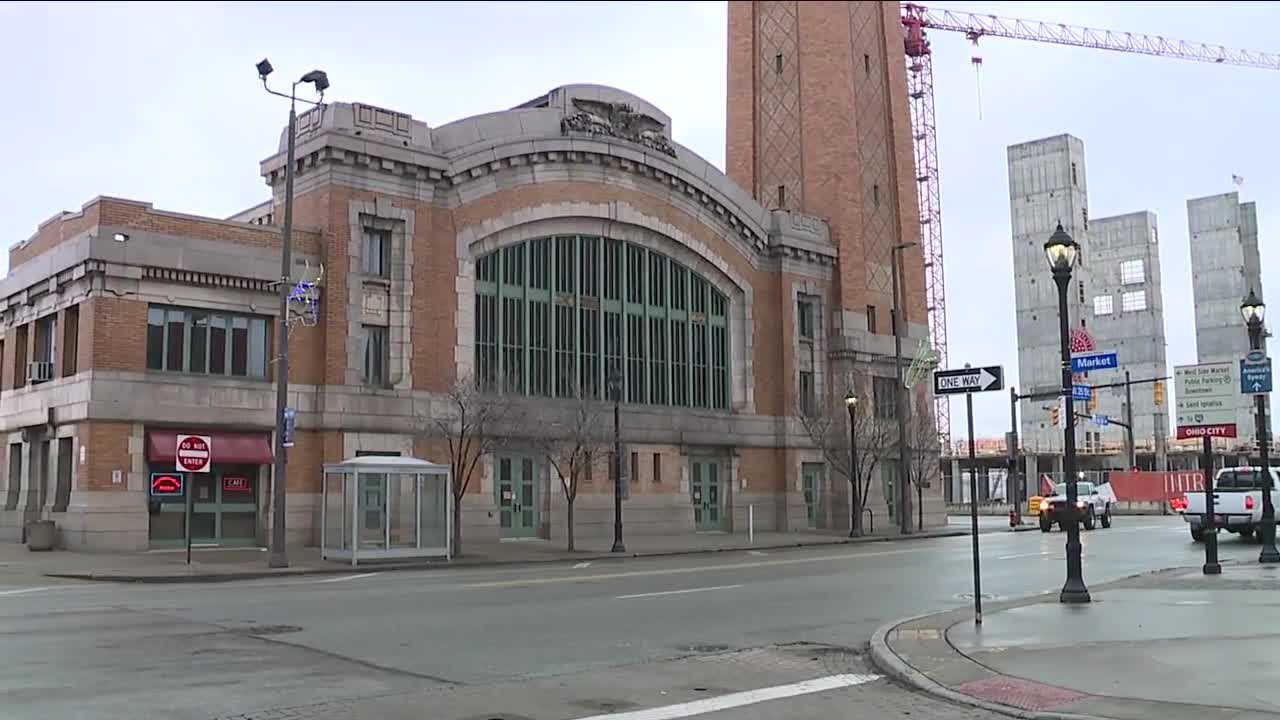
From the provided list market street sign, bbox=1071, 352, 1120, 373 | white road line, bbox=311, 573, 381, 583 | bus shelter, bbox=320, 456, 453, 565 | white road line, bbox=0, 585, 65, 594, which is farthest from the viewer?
bus shelter, bbox=320, 456, 453, 565

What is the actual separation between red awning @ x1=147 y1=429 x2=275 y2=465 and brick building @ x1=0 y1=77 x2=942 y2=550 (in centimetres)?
7

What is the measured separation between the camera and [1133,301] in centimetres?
9806

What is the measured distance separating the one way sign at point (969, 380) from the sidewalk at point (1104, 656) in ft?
9.71

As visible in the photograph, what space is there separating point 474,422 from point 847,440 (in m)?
18.6

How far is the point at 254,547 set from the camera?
31906 mm

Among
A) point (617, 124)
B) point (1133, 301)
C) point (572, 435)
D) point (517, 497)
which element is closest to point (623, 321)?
point (617, 124)

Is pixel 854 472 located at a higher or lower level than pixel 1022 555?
higher

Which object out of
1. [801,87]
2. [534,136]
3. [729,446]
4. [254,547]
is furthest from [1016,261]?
[254,547]

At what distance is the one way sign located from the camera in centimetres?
1454

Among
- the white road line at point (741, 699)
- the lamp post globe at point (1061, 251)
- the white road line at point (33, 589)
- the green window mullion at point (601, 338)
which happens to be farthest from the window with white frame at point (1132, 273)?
the white road line at point (741, 699)

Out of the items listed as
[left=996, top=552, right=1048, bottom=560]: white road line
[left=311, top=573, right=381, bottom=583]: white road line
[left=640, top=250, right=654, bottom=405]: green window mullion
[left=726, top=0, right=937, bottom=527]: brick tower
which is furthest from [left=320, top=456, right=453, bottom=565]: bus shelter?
[left=726, top=0, right=937, bottom=527]: brick tower

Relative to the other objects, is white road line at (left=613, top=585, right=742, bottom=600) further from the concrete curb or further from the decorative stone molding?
the decorative stone molding

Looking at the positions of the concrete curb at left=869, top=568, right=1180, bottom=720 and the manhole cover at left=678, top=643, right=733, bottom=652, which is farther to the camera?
the manhole cover at left=678, top=643, right=733, bottom=652

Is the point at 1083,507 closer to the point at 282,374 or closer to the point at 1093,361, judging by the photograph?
the point at 1093,361
